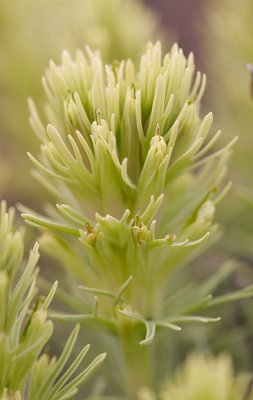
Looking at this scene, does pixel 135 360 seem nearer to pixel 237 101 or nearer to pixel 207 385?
pixel 207 385

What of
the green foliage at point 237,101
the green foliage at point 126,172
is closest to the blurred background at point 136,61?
the green foliage at point 237,101

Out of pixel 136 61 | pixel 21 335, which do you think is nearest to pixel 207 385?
pixel 21 335

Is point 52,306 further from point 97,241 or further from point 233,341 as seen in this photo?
point 97,241

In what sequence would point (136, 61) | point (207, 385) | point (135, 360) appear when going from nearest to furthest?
1. point (207, 385)
2. point (135, 360)
3. point (136, 61)

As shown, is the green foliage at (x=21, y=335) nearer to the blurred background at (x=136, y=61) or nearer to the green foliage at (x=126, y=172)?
the green foliage at (x=126, y=172)

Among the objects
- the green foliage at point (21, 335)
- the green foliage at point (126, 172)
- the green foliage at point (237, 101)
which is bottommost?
the green foliage at point (21, 335)

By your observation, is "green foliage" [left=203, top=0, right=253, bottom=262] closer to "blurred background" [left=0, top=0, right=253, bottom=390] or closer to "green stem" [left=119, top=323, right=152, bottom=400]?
"blurred background" [left=0, top=0, right=253, bottom=390]
